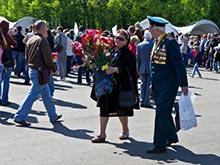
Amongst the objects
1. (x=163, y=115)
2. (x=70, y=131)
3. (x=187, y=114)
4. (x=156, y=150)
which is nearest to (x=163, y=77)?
(x=163, y=115)

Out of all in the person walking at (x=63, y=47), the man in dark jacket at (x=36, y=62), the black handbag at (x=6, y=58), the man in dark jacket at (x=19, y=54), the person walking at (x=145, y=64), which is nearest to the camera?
the man in dark jacket at (x=36, y=62)

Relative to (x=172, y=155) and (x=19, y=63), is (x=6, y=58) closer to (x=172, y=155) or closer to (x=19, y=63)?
(x=172, y=155)

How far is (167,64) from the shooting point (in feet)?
25.4

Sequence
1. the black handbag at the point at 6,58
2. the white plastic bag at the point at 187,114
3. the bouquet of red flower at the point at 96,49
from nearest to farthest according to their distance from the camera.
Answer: the white plastic bag at the point at 187,114, the bouquet of red flower at the point at 96,49, the black handbag at the point at 6,58

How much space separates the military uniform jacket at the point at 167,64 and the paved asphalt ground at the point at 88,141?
3.44 feet

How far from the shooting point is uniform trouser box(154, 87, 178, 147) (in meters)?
7.73

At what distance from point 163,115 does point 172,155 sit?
0.58 metres

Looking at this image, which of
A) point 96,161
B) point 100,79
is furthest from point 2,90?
point 96,161

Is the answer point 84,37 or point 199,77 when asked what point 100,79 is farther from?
point 199,77

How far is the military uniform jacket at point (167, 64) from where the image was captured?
763 cm

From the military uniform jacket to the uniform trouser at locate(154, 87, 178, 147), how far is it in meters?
0.15

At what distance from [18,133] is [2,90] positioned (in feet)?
12.8

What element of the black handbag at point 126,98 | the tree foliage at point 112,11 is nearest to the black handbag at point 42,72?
the black handbag at point 126,98

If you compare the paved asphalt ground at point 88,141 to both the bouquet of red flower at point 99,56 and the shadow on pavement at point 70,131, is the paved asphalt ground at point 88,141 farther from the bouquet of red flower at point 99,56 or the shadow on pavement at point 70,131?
the bouquet of red flower at point 99,56
